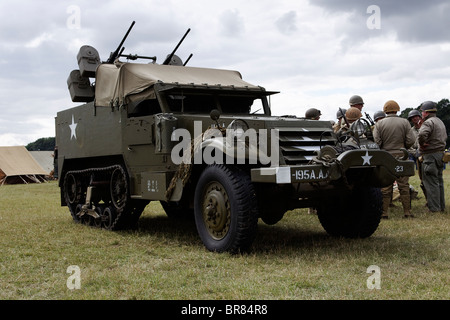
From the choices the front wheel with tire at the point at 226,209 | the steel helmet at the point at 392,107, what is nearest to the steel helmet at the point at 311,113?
the front wheel with tire at the point at 226,209

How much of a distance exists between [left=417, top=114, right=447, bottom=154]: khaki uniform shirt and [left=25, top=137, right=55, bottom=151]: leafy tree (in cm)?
6576

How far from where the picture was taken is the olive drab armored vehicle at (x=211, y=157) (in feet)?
17.6

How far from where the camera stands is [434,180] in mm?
8859

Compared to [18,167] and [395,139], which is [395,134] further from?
[18,167]

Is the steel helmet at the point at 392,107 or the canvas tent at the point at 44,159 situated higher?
the steel helmet at the point at 392,107

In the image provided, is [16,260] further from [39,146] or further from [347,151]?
[39,146]

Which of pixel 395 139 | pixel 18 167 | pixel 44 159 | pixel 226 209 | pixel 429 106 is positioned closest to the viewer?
pixel 226 209

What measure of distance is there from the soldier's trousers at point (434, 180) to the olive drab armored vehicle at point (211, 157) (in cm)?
291

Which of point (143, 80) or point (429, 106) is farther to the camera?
point (429, 106)

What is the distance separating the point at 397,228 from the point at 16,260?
15.1 feet

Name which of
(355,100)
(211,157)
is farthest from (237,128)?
(355,100)

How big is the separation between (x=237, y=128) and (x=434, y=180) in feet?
14.8

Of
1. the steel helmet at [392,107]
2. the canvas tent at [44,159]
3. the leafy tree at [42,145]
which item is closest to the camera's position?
the steel helmet at [392,107]

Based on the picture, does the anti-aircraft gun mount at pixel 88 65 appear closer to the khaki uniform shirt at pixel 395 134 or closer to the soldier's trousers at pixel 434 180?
the khaki uniform shirt at pixel 395 134
